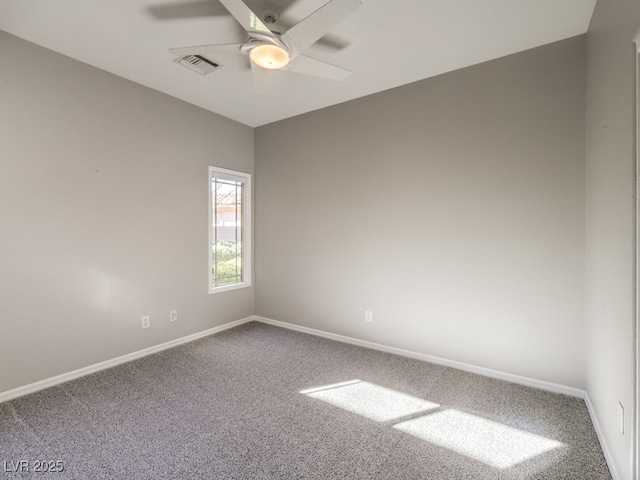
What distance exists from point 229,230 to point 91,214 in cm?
159

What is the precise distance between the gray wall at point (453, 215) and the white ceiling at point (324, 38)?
25cm

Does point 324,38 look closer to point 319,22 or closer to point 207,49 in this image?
point 319,22

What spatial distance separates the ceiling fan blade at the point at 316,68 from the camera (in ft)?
6.84

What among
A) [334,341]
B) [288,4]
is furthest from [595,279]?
[288,4]

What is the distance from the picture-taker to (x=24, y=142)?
2287 mm

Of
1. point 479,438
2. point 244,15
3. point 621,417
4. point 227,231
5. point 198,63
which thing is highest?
point 198,63

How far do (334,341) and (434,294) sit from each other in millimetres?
1288

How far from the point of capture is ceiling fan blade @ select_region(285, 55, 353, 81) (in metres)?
2.08

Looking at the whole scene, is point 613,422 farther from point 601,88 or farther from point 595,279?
point 601,88

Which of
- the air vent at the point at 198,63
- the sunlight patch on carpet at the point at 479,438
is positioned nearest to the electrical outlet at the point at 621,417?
the sunlight patch on carpet at the point at 479,438

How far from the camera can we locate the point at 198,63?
2537 mm

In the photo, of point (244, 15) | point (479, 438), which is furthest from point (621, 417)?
point (244, 15)

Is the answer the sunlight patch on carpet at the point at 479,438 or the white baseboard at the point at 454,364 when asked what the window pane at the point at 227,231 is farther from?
the sunlight patch on carpet at the point at 479,438

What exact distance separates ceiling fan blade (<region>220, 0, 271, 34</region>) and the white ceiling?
14.0 inches
